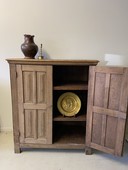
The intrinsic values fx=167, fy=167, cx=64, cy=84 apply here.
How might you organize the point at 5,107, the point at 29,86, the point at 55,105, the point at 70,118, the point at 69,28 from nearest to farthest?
the point at 29,86 < the point at 70,118 < the point at 55,105 < the point at 69,28 < the point at 5,107

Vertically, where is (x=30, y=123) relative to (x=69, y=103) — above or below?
below

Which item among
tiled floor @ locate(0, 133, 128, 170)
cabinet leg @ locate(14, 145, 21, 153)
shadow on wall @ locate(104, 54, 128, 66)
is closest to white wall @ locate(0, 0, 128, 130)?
shadow on wall @ locate(104, 54, 128, 66)

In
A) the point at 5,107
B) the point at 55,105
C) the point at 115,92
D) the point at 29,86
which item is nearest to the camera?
the point at 115,92

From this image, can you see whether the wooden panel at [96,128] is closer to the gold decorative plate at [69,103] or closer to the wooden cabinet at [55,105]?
the wooden cabinet at [55,105]

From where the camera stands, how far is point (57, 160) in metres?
2.00

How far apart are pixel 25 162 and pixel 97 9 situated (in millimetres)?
2160

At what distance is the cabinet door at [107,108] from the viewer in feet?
5.82

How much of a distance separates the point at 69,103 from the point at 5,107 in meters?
1.06

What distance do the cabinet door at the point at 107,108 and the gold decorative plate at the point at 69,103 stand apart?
8.5 inches

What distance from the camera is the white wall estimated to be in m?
2.26

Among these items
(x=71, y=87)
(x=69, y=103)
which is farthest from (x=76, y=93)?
(x=71, y=87)

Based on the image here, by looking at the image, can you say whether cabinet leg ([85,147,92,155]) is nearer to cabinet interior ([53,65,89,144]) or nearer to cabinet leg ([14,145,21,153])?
cabinet interior ([53,65,89,144])

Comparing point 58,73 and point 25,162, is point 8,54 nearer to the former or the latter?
point 58,73

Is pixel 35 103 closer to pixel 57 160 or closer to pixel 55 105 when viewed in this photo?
pixel 55 105
